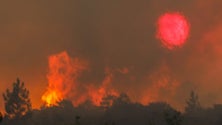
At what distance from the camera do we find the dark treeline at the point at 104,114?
10050 cm

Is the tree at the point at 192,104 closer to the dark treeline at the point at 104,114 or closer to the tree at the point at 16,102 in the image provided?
the dark treeline at the point at 104,114

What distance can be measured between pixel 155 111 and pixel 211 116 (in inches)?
588

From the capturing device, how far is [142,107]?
378ft

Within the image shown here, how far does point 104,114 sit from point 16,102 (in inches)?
963

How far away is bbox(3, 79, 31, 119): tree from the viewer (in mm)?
102625

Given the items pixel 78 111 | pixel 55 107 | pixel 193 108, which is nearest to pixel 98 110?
pixel 78 111

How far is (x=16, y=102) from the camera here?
10306 centimetres

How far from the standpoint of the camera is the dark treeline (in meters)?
100

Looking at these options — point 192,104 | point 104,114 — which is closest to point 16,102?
point 104,114

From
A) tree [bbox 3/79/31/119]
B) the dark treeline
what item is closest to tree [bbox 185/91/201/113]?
the dark treeline

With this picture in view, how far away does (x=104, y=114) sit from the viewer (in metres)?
111

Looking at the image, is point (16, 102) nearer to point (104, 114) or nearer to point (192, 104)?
point (104, 114)

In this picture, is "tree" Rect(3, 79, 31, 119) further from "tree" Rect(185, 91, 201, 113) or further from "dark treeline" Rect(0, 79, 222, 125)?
"tree" Rect(185, 91, 201, 113)

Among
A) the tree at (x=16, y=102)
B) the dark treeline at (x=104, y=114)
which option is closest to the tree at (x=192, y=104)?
the dark treeline at (x=104, y=114)
